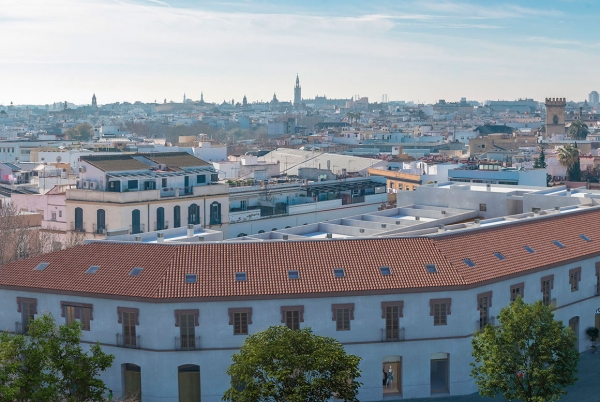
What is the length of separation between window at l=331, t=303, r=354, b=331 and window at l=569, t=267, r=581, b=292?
1159cm

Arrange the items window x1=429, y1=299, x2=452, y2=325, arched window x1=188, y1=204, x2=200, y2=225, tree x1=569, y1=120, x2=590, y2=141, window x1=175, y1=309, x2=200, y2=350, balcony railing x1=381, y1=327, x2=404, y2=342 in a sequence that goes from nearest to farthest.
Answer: window x1=175, y1=309, x2=200, y2=350, balcony railing x1=381, y1=327, x2=404, y2=342, window x1=429, y1=299, x2=452, y2=325, arched window x1=188, y1=204, x2=200, y2=225, tree x1=569, y1=120, x2=590, y2=141

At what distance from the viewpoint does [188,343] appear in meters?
37.1

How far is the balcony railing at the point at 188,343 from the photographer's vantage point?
37.0 m

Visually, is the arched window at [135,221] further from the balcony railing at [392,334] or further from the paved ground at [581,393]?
the paved ground at [581,393]

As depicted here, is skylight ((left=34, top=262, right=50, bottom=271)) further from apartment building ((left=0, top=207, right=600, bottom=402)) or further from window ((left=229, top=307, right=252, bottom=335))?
window ((left=229, top=307, right=252, bottom=335))

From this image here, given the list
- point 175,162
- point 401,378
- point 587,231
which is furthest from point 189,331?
point 175,162

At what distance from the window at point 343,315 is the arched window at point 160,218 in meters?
25.8

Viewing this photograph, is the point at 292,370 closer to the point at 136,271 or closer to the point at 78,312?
the point at 136,271

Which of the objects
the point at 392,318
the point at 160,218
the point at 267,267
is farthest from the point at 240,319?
the point at 160,218

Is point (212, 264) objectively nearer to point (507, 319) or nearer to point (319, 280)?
point (319, 280)

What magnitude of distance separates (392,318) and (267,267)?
4974 millimetres

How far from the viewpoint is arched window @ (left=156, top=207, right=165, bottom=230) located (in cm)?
6167

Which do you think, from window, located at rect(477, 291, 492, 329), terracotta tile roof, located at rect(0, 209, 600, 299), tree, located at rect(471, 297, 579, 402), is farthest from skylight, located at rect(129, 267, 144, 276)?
window, located at rect(477, 291, 492, 329)

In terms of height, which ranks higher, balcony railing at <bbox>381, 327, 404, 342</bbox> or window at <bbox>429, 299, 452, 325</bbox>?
window at <bbox>429, 299, 452, 325</bbox>
